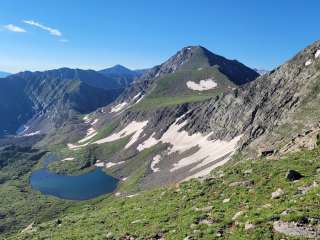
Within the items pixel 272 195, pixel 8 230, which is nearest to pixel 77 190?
pixel 8 230

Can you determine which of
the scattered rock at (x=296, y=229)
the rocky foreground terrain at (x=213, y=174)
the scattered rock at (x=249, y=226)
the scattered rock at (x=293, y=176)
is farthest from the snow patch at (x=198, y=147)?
the scattered rock at (x=296, y=229)

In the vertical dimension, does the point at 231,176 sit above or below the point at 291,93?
below

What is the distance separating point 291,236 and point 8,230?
319 feet

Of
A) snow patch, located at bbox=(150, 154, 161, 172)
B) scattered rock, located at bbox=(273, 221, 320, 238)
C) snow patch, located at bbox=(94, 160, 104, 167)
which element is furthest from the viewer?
snow patch, located at bbox=(94, 160, 104, 167)

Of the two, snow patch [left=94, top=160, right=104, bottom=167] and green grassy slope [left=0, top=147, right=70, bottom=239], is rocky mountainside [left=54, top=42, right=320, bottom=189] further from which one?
green grassy slope [left=0, top=147, right=70, bottom=239]

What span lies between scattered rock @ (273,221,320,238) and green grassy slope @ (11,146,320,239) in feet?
1.30

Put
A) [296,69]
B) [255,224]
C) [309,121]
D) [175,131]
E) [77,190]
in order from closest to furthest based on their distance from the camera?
[255,224] < [309,121] < [296,69] < [77,190] < [175,131]

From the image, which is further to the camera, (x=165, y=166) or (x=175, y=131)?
(x=175, y=131)

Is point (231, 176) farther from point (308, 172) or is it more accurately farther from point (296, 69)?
point (296, 69)

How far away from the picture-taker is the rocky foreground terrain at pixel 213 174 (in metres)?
28.1

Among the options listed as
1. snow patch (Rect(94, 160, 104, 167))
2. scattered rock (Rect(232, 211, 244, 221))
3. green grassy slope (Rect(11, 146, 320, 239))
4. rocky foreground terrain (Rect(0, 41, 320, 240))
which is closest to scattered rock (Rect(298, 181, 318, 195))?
rocky foreground terrain (Rect(0, 41, 320, 240))

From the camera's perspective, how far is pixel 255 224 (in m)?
25.3

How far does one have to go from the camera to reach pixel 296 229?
23.4m

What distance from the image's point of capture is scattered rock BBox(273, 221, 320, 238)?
22694 mm
